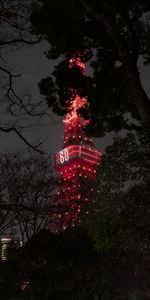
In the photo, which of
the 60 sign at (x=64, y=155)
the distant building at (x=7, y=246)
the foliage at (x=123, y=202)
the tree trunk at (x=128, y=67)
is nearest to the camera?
the foliage at (x=123, y=202)

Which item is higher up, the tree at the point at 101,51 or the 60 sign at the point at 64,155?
the 60 sign at the point at 64,155

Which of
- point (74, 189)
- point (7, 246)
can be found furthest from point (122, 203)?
point (74, 189)

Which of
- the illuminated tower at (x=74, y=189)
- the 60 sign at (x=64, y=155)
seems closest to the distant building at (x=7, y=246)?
the illuminated tower at (x=74, y=189)

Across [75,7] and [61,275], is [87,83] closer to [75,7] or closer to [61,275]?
[75,7]

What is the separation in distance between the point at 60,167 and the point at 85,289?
151 feet

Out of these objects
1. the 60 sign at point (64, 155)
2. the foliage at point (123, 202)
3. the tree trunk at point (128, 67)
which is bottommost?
the foliage at point (123, 202)

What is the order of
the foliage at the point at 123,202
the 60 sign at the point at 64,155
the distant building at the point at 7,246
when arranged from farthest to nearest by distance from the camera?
the 60 sign at the point at 64,155
the distant building at the point at 7,246
the foliage at the point at 123,202

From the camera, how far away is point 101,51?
15352 millimetres

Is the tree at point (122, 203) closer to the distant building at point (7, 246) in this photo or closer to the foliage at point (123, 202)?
the foliage at point (123, 202)

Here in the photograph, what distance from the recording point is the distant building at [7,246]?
1829 centimetres

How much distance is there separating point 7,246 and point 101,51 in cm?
882

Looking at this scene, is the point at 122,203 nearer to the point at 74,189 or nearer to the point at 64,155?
the point at 74,189

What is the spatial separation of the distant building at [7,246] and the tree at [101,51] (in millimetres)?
5997

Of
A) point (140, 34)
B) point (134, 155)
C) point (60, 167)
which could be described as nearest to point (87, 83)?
point (140, 34)
